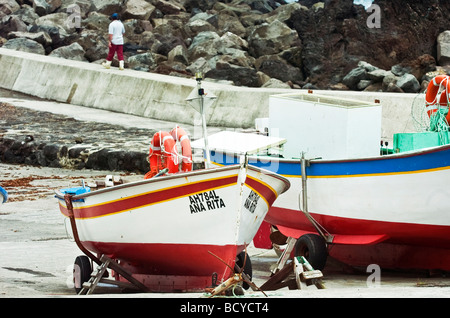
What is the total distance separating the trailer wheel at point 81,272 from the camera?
1020cm

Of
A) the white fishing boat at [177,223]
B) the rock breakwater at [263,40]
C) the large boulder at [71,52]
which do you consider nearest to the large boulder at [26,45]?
the rock breakwater at [263,40]

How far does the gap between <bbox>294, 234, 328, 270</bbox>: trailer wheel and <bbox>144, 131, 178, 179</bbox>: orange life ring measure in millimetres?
1754

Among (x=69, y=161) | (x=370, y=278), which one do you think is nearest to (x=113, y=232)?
(x=370, y=278)

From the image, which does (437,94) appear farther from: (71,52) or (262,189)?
(71,52)

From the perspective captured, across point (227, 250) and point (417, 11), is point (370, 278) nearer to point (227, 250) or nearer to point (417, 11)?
point (227, 250)

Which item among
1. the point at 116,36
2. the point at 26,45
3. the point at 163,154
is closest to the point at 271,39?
the point at 26,45

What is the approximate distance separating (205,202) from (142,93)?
1383 centimetres

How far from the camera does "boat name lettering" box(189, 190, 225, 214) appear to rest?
955 cm

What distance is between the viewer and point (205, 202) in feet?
31.4

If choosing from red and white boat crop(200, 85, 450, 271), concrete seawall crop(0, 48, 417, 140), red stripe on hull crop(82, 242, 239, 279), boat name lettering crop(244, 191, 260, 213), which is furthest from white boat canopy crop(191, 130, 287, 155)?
concrete seawall crop(0, 48, 417, 140)

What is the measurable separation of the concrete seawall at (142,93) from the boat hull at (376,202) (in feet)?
20.2

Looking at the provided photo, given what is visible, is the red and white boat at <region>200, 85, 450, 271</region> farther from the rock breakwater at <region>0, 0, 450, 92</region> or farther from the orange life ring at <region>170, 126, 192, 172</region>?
the rock breakwater at <region>0, 0, 450, 92</region>

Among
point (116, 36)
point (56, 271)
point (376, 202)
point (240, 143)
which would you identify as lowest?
point (56, 271)
